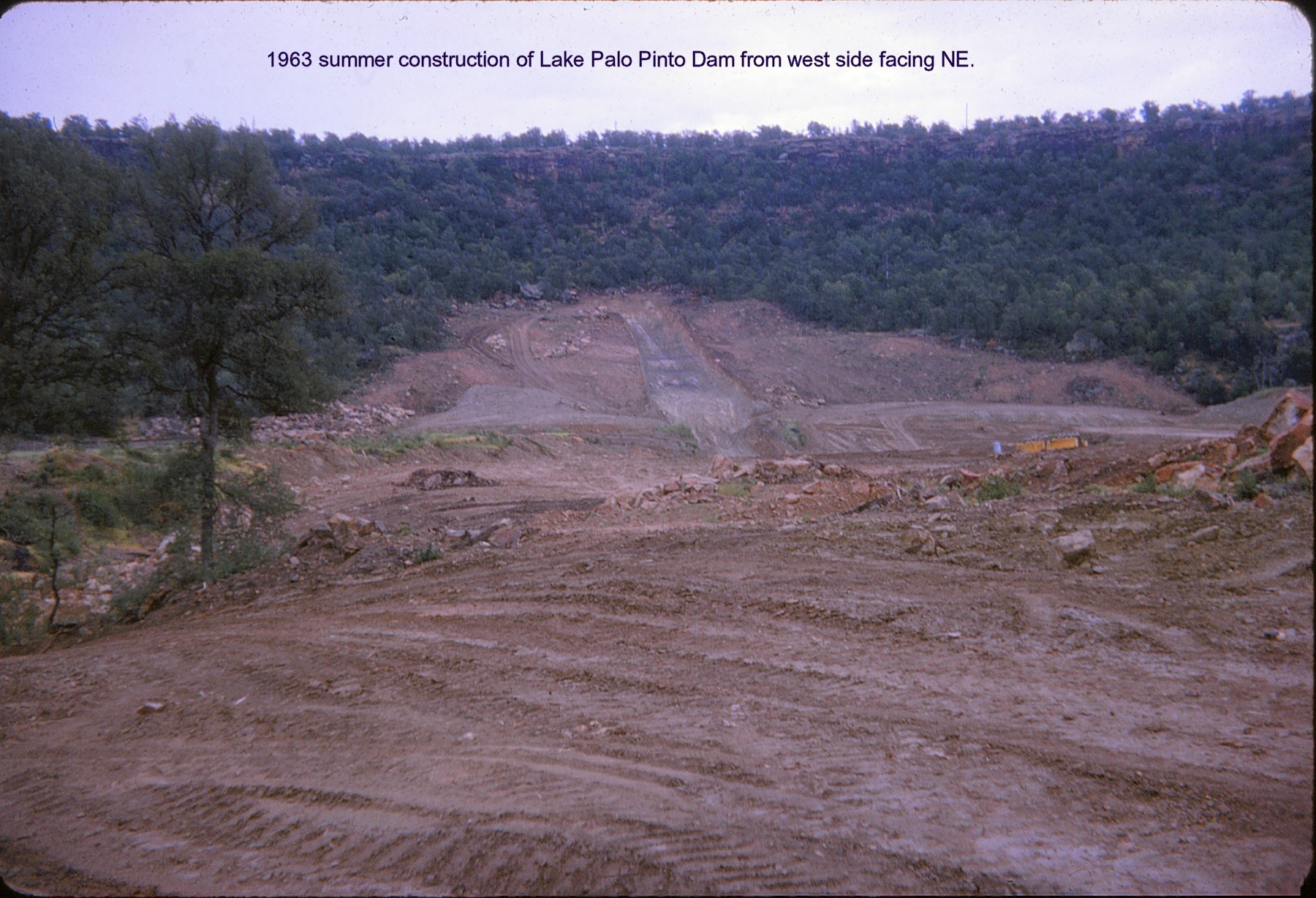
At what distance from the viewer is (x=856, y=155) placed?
47375 mm

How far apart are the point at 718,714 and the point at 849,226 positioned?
43.9 m

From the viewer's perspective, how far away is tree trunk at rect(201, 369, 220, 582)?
9.36 meters

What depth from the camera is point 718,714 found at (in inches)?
169

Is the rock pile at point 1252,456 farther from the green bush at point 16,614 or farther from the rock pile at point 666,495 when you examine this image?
the green bush at point 16,614

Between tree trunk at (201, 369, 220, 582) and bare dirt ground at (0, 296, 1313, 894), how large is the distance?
3.93 feet

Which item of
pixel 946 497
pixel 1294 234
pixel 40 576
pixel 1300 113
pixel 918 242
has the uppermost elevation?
pixel 918 242

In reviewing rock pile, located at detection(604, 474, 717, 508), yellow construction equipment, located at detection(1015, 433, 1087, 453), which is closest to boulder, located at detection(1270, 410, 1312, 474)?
rock pile, located at detection(604, 474, 717, 508)

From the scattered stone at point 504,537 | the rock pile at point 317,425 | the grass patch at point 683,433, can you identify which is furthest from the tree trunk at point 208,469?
the grass patch at point 683,433

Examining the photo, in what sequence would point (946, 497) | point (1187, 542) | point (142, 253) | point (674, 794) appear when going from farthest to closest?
point (946, 497)
point (142, 253)
point (1187, 542)
point (674, 794)

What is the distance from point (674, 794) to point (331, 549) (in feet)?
22.4

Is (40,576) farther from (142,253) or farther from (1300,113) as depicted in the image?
(1300,113)

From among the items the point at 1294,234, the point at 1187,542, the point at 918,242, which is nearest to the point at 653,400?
the point at 918,242

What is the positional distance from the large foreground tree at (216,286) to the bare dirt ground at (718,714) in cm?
239

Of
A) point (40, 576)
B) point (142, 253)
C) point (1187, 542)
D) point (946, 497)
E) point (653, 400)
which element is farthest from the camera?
point (653, 400)
